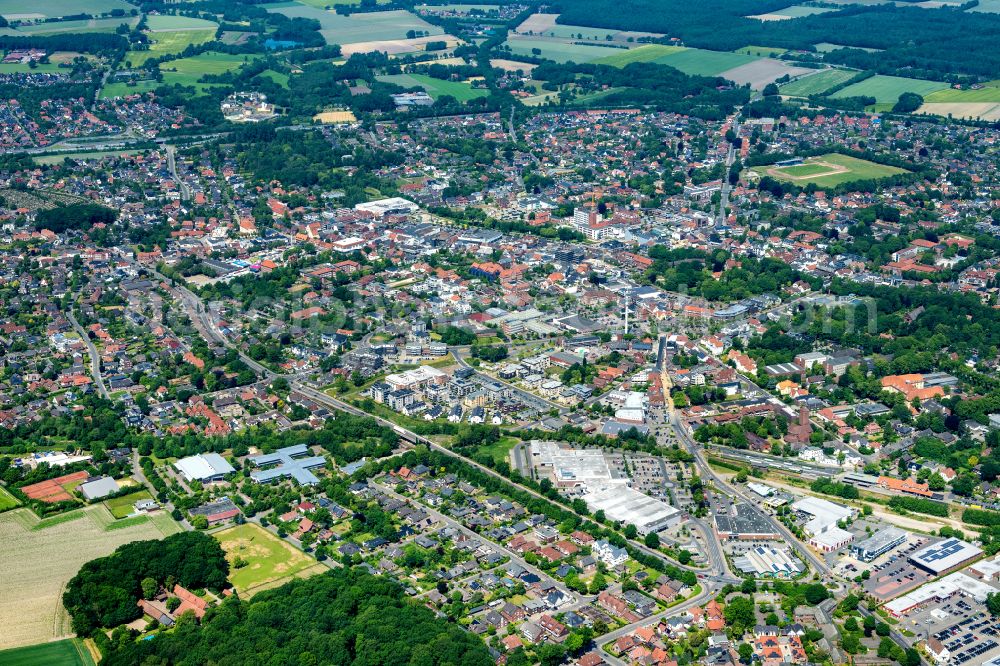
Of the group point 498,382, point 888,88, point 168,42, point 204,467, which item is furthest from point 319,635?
Result: point 168,42

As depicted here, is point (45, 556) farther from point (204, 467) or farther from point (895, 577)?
point (895, 577)

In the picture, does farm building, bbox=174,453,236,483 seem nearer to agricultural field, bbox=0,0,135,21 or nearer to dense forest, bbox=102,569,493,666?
dense forest, bbox=102,569,493,666

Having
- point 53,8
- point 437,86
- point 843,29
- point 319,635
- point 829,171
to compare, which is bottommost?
point 319,635

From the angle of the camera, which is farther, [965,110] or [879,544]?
[965,110]

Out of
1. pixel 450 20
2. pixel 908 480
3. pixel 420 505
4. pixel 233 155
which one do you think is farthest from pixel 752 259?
pixel 450 20

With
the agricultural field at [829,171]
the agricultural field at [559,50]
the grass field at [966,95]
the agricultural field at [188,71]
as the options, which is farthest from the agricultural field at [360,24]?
the agricultural field at [829,171]
